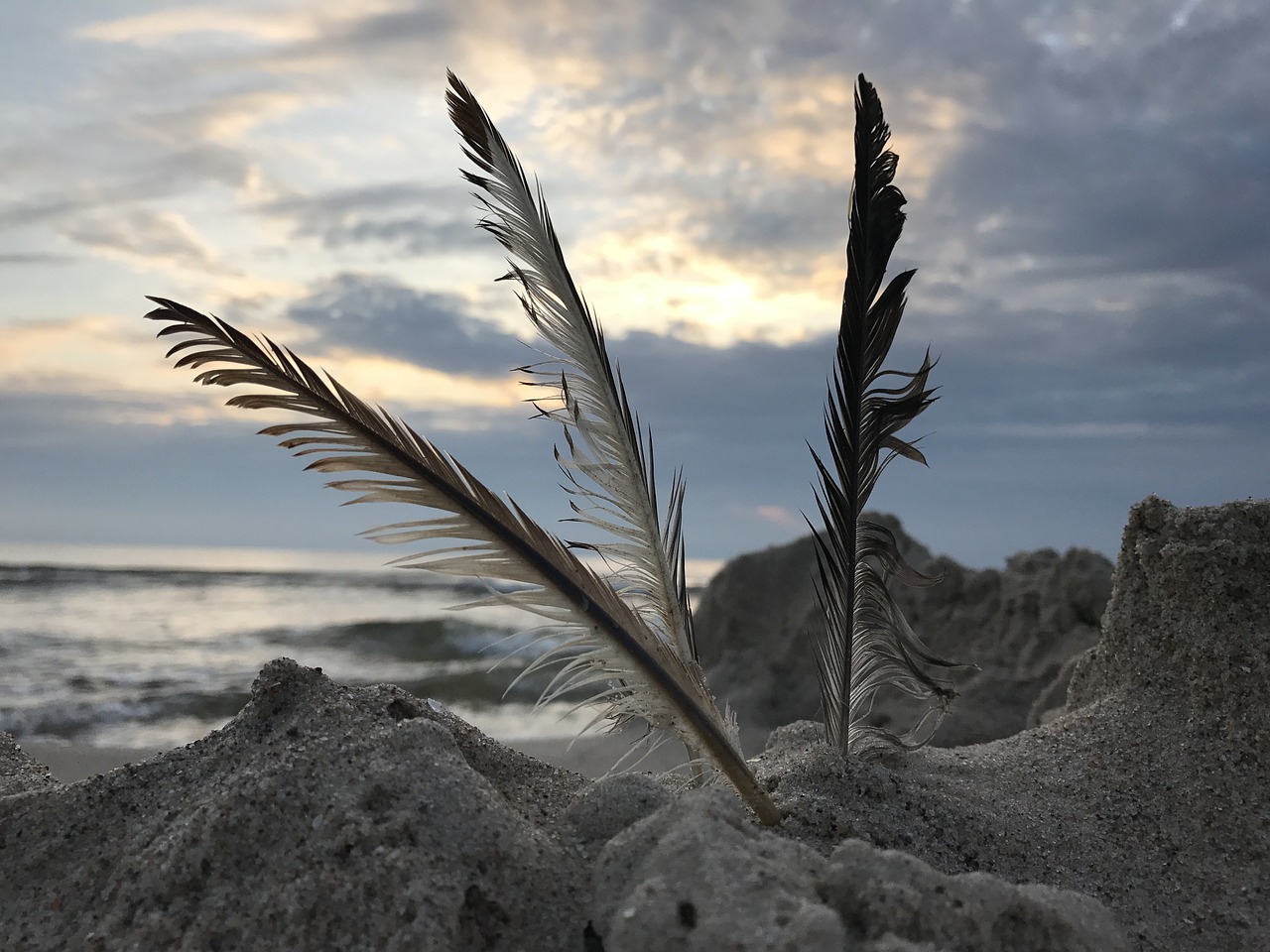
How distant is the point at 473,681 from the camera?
30.0ft

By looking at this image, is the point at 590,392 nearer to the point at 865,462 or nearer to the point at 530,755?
the point at 865,462

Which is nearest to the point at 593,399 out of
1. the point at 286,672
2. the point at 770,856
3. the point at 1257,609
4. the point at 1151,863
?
the point at 286,672

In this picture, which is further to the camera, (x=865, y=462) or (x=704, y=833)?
(x=865, y=462)

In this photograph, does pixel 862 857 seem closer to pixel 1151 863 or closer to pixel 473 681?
pixel 1151 863

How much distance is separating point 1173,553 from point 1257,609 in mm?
315

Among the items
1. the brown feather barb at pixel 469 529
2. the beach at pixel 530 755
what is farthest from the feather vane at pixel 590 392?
the beach at pixel 530 755

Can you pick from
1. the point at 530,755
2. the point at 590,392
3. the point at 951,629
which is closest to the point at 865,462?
the point at 590,392

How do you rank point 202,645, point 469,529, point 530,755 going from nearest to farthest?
point 469,529 → point 530,755 → point 202,645

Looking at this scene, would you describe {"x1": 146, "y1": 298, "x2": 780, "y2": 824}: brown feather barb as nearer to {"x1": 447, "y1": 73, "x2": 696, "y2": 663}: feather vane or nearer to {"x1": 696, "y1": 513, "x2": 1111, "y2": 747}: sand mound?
{"x1": 447, "y1": 73, "x2": 696, "y2": 663}: feather vane

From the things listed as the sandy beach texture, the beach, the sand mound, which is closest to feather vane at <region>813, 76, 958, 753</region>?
the sandy beach texture

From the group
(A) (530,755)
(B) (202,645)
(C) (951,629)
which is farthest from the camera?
(B) (202,645)

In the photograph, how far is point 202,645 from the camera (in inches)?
399

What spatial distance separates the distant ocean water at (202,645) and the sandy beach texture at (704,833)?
4.00ft

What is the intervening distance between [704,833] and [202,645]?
10.1 m
